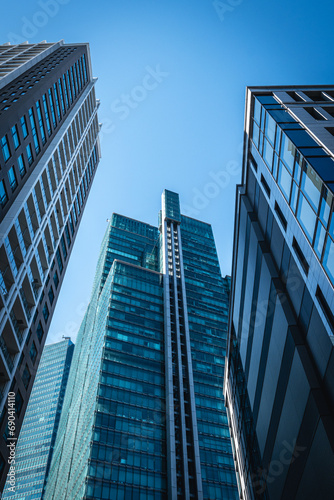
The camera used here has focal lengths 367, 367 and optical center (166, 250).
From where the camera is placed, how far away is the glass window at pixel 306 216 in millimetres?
16891

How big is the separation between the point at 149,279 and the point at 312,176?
80751mm

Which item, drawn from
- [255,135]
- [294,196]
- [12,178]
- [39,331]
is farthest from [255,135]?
[39,331]

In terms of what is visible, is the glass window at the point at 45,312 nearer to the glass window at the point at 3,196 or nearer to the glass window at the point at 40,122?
the glass window at the point at 3,196

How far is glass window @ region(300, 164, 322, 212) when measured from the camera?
16.2m

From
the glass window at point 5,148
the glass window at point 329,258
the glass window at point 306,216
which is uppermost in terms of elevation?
the glass window at point 5,148

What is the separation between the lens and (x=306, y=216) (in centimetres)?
1759

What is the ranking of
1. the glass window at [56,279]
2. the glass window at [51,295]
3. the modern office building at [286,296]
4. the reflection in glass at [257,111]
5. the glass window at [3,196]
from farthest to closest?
1. the glass window at [56,279]
2. the glass window at [51,295]
3. the glass window at [3,196]
4. the reflection in glass at [257,111]
5. the modern office building at [286,296]

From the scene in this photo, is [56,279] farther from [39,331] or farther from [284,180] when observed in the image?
[284,180]

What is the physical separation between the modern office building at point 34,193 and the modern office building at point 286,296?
63.3ft

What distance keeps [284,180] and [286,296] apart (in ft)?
21.3

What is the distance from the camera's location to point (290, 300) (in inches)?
791

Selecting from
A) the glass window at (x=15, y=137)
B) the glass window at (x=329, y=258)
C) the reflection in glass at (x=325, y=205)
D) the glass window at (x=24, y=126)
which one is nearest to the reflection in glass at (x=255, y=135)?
the reflection in glass at (x=325, y=205)

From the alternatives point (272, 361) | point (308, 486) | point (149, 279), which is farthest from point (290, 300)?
point (149, 279)

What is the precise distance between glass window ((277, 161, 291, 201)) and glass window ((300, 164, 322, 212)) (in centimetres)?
190
